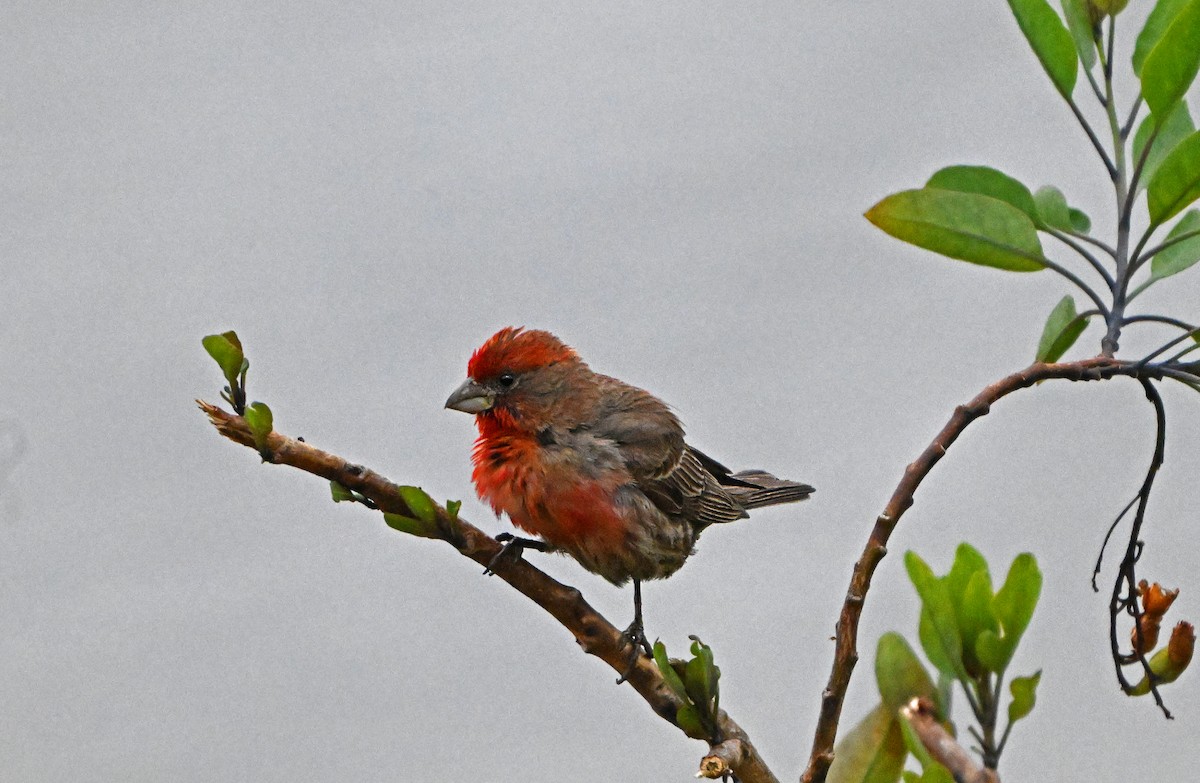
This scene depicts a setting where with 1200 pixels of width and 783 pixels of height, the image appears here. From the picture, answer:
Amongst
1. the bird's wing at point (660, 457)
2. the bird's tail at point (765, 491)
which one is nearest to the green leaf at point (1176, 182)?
the bird's wing at point (660, 457)

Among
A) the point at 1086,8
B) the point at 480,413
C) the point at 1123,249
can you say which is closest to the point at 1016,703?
the point at 1123,249

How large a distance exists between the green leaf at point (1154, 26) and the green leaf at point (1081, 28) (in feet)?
0.13

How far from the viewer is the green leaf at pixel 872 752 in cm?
89

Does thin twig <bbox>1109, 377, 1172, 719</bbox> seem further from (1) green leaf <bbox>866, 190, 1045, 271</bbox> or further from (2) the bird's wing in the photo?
(2) the bird's wing

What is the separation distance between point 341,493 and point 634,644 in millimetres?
338

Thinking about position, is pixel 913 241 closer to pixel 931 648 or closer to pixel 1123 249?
pixel 1123 249

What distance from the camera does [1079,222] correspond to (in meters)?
1.08

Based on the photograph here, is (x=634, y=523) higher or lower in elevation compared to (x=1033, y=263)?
higher

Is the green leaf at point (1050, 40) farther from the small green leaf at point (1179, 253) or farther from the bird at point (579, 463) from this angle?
the bird at point (579, 463)

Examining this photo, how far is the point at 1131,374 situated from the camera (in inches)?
35.2

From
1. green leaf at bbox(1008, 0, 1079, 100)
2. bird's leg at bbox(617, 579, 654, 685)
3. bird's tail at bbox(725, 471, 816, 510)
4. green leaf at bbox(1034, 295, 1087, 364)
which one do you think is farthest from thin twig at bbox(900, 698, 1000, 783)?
bird's tail at bbox(725, 471, 816, 510)

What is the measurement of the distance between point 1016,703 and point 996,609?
6cm

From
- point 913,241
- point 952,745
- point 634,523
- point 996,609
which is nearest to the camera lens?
point 952,745

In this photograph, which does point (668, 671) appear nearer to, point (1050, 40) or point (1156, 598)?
point (1156, 598)
